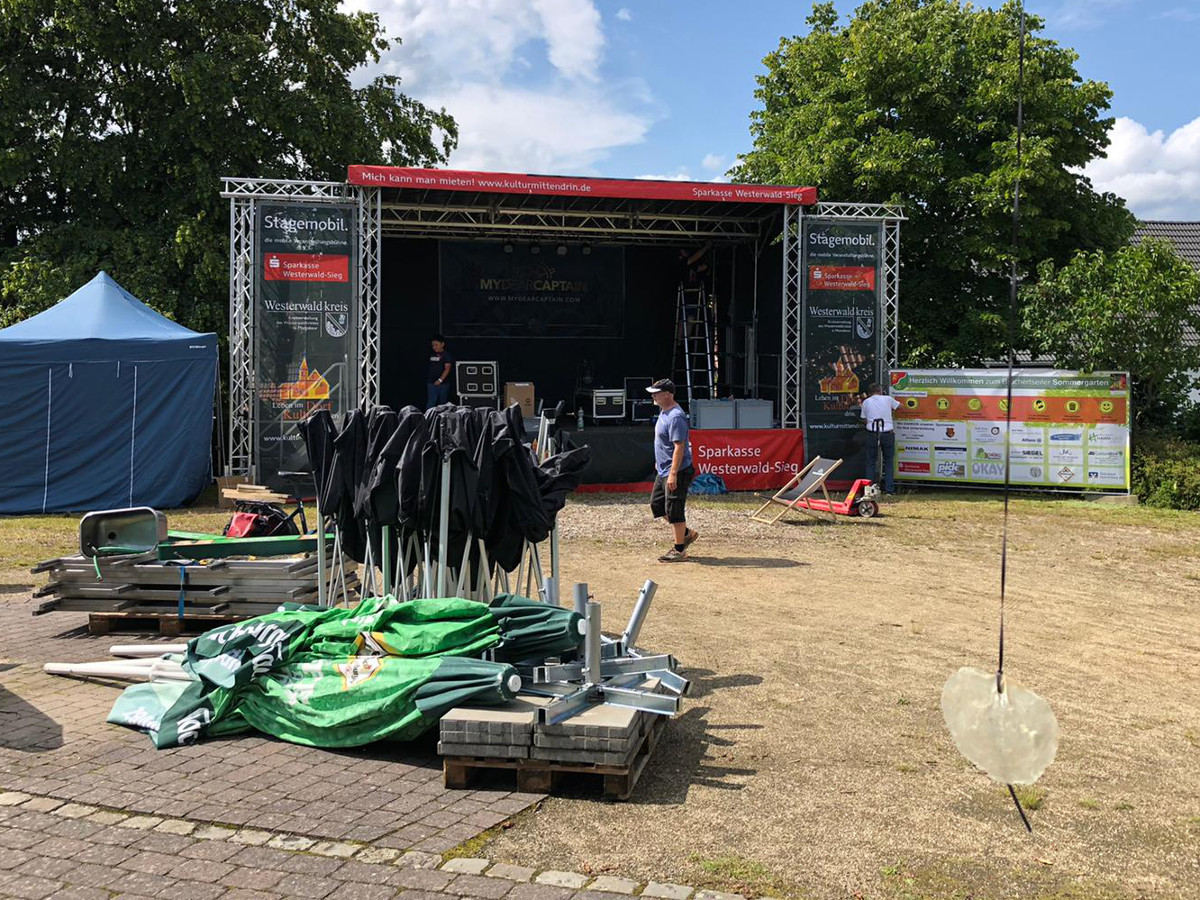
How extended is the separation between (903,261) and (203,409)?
14.7 meters

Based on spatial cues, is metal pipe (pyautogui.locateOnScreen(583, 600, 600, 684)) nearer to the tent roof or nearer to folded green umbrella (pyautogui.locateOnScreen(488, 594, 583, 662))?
folded green umbrella (pyautogui.locateOnScreen(488, 594, 583, 662))

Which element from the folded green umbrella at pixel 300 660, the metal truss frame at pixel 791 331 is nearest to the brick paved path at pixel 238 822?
the folded green umbrella at pixel 300 660

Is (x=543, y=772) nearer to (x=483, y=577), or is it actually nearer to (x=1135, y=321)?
(x=483, y=577)

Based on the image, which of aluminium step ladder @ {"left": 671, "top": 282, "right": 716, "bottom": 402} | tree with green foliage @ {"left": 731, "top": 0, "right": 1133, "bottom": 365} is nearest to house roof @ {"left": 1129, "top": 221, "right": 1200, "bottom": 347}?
tree with green foliage @ {"left": 731, "top": 0, "right": 1133, "bottom": 365}

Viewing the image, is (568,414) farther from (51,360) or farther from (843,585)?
(843,585)

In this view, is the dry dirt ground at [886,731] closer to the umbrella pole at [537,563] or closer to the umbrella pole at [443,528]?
the umbrella pole at [537,563]

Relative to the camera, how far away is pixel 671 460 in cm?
1091

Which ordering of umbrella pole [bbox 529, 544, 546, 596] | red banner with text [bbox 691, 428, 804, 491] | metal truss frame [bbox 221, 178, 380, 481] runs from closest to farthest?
umbrella pole [bbox 529, 544, 546, 596] < metal truss frame [bbox 221, 178, 380, 481] < red banner with text [bbox 691, 428, 804, 491]

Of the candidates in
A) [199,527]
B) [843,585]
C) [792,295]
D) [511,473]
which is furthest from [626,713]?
[792,295]

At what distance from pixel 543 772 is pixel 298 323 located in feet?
41.2

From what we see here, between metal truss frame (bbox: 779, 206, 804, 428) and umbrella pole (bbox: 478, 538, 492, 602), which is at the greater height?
metal truss frame (bbox: 779, 206, 804, 428)

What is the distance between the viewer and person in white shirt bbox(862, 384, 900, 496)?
17219mm

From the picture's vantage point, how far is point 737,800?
15.5ft

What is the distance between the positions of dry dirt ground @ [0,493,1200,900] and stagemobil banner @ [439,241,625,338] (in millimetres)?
11325
